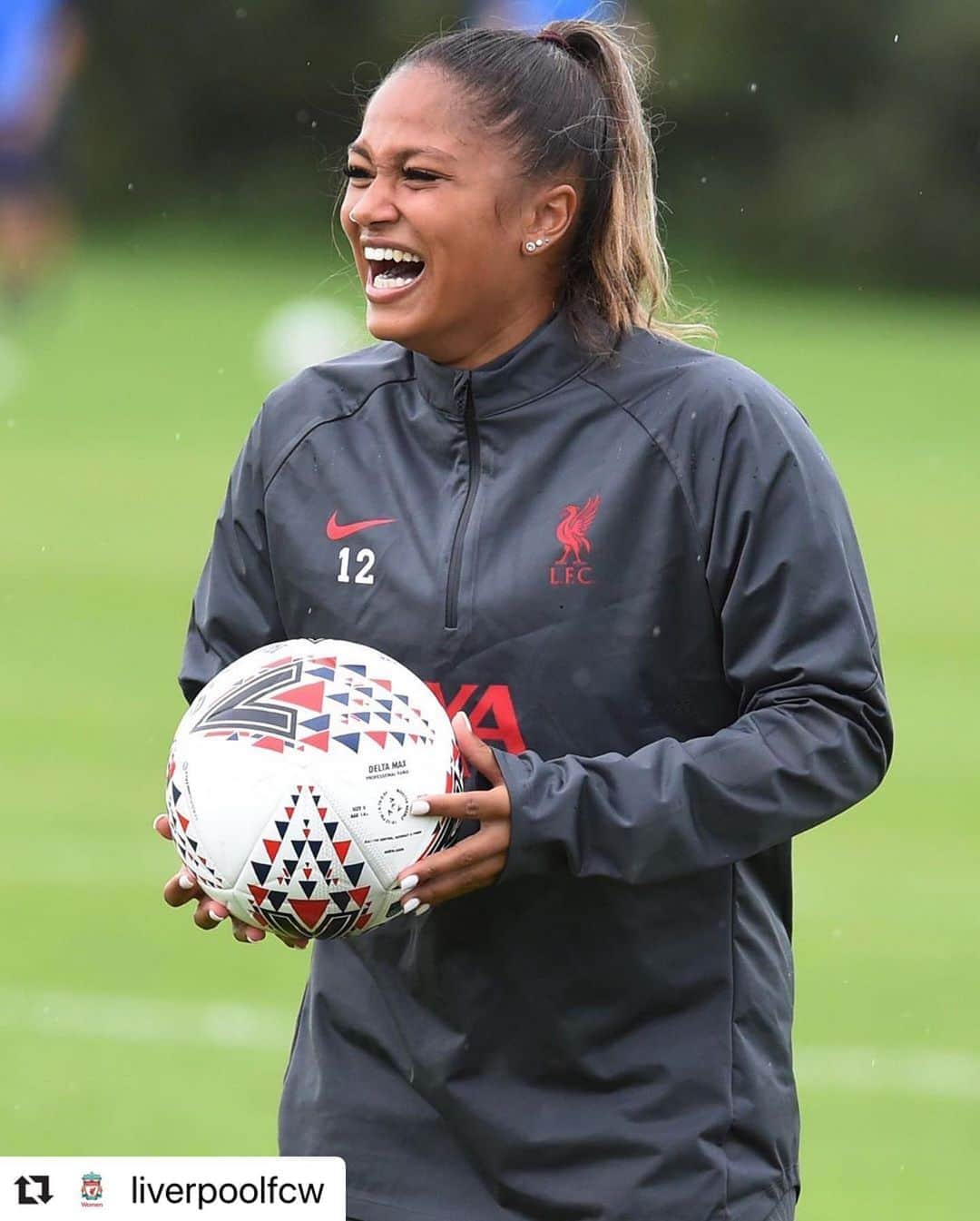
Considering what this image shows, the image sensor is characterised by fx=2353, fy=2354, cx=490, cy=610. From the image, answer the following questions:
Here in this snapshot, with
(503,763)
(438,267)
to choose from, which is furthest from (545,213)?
(503,763)

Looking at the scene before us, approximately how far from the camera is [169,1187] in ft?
11.8

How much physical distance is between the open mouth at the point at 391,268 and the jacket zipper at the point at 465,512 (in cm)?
17

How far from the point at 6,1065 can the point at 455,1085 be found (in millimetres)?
3612

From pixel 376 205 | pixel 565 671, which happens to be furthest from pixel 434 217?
pixel 565 671

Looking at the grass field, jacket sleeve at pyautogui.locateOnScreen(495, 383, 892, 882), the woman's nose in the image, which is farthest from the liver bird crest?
the grass field

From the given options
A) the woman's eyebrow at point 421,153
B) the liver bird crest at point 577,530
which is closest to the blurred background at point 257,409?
the woman's eyebrow at point 421,153

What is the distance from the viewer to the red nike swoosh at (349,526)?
3539mm

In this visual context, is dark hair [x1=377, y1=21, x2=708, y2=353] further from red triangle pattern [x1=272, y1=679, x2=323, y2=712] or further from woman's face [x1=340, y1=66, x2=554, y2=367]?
red triangle pattern [x1=272, y1=679, x2=323, y2=712]

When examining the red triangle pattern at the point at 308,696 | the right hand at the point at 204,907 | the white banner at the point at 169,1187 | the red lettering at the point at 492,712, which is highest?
the red triangle pattern at the point at 308,696

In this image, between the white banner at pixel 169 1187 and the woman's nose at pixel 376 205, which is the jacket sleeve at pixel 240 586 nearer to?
the woman's nose at pixel 376 205

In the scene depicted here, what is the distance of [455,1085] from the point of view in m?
3.41

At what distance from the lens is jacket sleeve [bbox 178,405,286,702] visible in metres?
3.74

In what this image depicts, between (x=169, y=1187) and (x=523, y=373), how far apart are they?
1.35 metres

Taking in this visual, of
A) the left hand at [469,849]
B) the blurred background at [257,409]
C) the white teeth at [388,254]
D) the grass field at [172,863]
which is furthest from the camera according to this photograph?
the blurred background at [257,409]
